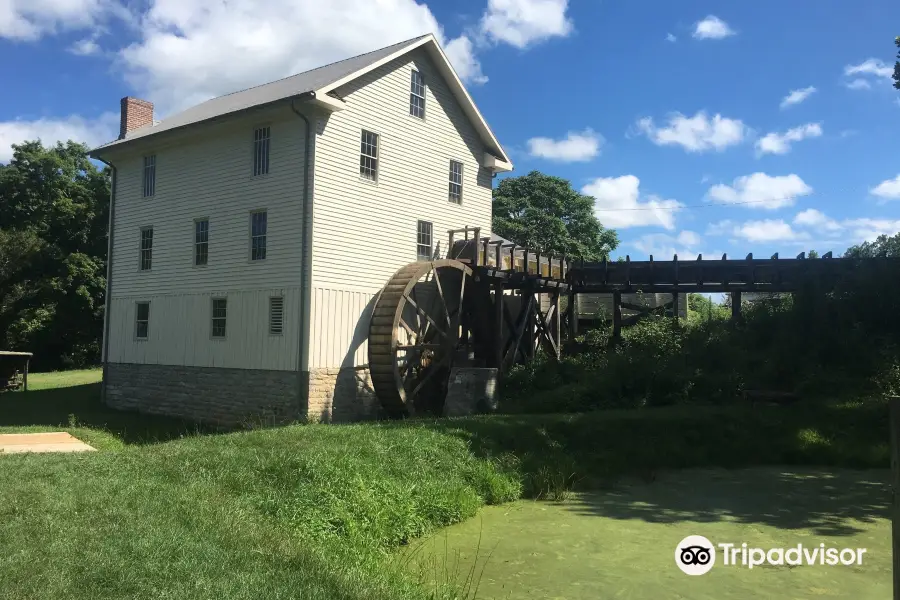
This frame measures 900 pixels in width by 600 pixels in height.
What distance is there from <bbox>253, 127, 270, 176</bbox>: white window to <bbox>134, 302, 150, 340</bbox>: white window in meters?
5.83

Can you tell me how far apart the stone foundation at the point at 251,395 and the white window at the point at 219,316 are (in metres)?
0.94

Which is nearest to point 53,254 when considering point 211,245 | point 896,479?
point 211,245

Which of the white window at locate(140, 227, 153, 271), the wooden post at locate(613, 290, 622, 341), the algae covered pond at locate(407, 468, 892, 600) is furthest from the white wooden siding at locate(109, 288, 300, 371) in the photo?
the wooden post at locate(613, 290, 622, 341)

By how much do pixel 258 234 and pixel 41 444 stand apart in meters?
7.27

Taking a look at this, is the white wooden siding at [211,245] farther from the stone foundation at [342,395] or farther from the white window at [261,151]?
the stone foundation at [342,395]

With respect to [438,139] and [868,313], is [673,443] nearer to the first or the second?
[868,313]

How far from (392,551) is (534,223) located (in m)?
35.2

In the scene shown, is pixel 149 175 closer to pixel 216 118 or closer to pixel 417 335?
pixel 216 118

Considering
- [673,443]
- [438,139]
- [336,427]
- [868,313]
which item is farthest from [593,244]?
[336,427]

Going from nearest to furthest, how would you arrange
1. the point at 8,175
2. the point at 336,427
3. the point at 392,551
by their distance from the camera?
the point at 392,551 → the point at 336,427 → the point at 8,175

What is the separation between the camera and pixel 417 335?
1909 cm

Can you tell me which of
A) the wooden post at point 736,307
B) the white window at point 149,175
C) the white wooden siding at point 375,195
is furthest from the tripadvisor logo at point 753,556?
the white window at point 149,175

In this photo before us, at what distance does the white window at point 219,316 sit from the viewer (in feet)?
61.0

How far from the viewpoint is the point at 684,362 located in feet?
55.7
